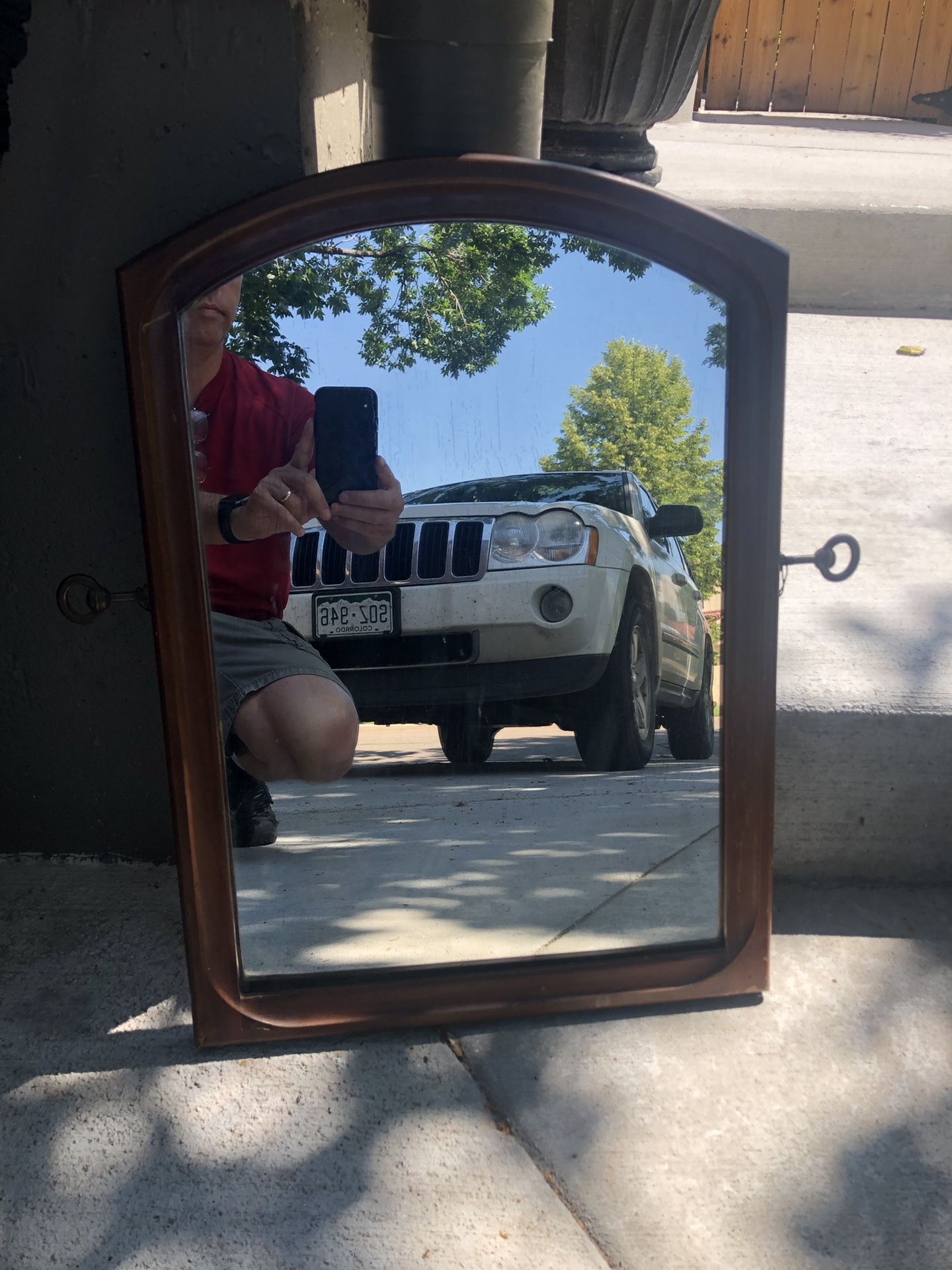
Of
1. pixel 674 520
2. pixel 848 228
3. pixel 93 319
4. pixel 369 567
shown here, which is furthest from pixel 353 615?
pixel 848 228

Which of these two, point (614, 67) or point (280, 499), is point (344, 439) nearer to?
point (280, 499)

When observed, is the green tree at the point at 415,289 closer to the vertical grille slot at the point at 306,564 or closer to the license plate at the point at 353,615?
the vertical grille slot at the point at 306,564

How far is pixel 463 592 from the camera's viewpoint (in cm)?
194

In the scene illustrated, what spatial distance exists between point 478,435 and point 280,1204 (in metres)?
1.34

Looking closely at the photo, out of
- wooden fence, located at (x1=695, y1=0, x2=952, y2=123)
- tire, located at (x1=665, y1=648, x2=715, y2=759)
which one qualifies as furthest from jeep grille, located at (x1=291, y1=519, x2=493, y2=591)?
wooden fence, located at (x1=695, y1=0, x2=952, y2=123)

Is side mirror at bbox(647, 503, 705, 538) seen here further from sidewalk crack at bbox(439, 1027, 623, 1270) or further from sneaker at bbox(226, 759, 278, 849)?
sidewalk crack at bbox(439, 1027, 623, 1270)

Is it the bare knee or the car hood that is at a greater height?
the car hood

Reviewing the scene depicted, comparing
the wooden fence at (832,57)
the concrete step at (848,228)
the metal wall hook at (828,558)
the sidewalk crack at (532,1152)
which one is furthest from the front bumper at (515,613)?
the wooden fence at (832,57)

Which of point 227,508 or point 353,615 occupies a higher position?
point 227,508

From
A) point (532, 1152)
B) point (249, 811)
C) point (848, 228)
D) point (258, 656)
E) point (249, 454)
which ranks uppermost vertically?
point (848, 228)

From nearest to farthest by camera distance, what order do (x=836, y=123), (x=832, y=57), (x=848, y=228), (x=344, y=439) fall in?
(x=344, y=439) < (x=848, y=228) < (x=836, y=123) < (x=832, y=57)

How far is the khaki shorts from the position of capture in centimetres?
192

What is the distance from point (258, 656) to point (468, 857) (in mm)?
568

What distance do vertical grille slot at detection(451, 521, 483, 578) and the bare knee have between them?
33 cm
